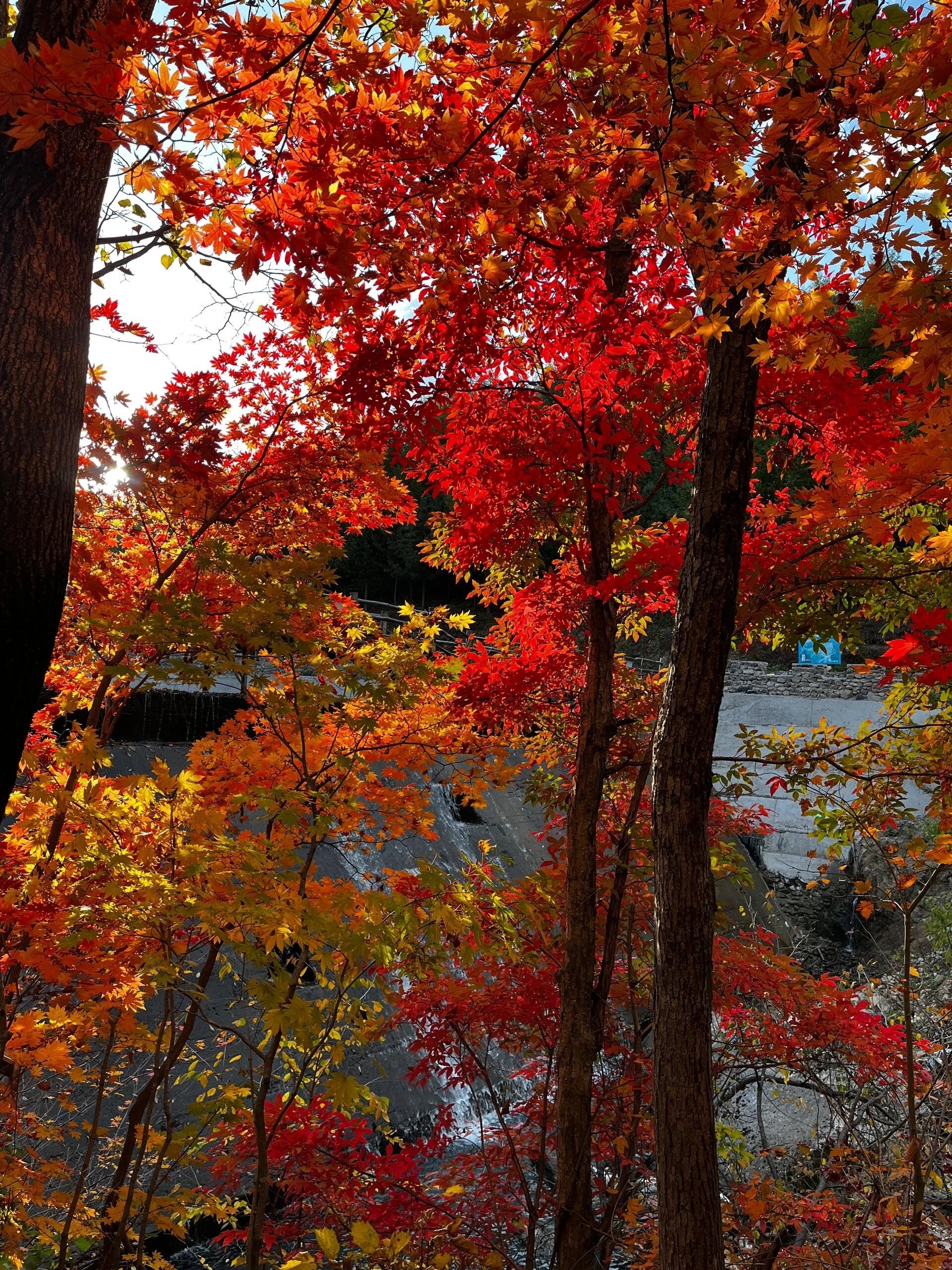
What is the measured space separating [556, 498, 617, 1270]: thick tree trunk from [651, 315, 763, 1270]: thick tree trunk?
1619 mm

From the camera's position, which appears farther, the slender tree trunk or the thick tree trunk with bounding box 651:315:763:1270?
the slender tree trunk

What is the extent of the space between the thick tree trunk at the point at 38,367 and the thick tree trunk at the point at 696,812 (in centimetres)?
210

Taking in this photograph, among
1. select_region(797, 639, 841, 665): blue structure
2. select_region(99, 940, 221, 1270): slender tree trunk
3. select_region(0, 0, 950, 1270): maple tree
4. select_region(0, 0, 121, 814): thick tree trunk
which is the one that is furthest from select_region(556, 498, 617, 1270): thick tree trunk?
select_region(797, 639, 841, 665): blue structure

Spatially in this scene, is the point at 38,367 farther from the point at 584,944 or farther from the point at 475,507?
the point at 584,944

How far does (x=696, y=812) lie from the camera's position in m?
2.89

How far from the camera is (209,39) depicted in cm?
251

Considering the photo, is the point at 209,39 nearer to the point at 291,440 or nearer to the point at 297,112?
the point at 297,112

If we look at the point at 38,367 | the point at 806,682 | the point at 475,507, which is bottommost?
the point at 38,367

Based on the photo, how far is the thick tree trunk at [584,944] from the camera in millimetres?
4133

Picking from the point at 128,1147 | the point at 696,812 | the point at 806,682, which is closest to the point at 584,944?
the point at 696,812

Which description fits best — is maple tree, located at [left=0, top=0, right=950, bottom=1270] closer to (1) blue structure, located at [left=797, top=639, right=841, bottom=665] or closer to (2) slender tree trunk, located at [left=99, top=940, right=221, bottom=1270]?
(2) slender tree trunk, located at [left=99, top=940, right=221, bottom=1270]

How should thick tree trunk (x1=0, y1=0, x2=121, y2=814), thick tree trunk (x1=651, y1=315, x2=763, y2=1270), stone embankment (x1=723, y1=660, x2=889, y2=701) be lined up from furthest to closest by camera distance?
1. stone embankment (x1=723, y1=660, x2=889, y2=701)
2. thick tree trunk (x1=651, y1=315, x2=763, y2=1270)
3. thick tree trunk (x1=0, y1=0, x2=121, y2=814)

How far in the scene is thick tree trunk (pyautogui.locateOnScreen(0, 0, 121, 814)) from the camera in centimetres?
215

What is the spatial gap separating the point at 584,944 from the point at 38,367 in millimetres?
3863
